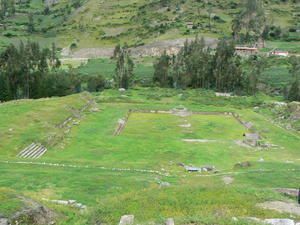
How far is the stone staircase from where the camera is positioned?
38.7 metres

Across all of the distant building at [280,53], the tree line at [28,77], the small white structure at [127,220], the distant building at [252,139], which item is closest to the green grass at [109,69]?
the tree line at [28,77]

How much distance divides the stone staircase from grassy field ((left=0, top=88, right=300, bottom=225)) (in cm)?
61

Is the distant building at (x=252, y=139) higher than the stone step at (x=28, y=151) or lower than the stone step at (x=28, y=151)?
lower

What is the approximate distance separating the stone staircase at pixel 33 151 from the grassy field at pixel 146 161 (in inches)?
24.1

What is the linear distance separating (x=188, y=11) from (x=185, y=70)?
295 ft

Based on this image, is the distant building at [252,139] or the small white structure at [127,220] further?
the distant building at [252,139]

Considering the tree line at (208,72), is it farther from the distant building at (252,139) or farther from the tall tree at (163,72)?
the distant building at (252,139)

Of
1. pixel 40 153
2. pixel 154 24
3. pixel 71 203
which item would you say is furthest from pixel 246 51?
pixel 71 203

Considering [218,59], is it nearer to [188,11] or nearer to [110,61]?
[110,61]

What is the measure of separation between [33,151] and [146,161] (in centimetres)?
1062

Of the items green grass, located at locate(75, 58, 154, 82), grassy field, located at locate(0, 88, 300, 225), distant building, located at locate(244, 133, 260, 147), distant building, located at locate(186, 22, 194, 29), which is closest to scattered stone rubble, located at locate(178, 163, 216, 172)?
grassy field, located at locate(0, 88, 300, 225)

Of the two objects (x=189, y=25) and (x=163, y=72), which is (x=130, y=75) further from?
(x=189, y=25)

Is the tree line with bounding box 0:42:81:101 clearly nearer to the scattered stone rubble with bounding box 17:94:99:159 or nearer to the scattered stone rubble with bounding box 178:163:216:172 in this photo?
the scattered stone rubble with bounding box 17:94:99:159

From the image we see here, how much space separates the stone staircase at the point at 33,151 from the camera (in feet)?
127
